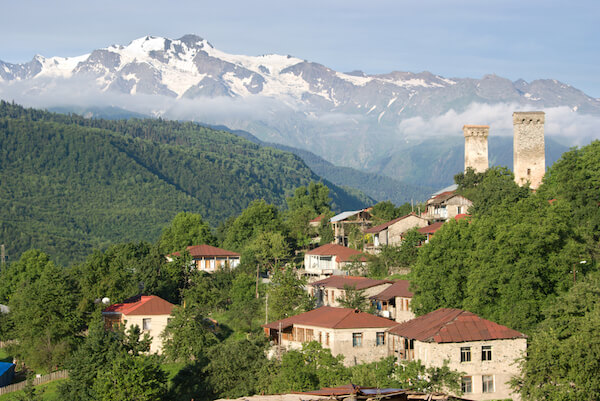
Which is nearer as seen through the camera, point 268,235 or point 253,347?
point 253,347

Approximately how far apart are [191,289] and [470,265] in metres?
33.2

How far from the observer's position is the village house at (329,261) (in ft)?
244

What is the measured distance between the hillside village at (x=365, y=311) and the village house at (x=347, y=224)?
4103 millimetres

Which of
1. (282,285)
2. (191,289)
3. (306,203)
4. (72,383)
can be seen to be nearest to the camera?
(72,383)

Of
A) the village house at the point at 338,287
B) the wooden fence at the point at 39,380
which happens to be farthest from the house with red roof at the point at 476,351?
the wooden fence at the point at 39,380

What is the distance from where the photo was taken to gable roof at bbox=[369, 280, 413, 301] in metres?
55.3

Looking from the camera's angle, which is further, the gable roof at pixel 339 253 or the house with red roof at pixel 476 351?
the gable roof at pixel 339 253

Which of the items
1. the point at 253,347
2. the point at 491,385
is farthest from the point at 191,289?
the point at 491,385

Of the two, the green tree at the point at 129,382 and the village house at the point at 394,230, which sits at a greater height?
the village house at the point at 394,230

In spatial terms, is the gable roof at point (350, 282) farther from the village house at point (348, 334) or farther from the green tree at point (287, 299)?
the village house at point (348, 334)

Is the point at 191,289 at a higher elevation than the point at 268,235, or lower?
lower

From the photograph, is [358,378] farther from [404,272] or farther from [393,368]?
[404,272]

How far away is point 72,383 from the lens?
45.4 m

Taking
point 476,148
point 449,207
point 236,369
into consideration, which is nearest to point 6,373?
point 236,369
